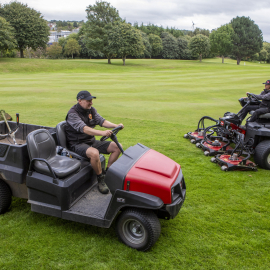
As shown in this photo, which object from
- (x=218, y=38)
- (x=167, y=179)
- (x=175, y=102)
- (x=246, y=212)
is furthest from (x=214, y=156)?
(x=218, y=38)

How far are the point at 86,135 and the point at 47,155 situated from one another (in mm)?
698

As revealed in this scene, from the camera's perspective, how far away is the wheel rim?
10.3 ft

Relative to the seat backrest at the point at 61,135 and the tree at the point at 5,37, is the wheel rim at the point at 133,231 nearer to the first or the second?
the seat backrest at the point at 61,135

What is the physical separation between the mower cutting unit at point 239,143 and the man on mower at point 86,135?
256 centimetres

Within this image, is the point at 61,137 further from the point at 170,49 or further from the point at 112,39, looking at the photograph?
the point at 170,49

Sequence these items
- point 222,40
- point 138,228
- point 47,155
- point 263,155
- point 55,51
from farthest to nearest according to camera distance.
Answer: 1. point 55,51
2. point 222,40
3. point 263,155
4. point 47,155
5. point 138,228

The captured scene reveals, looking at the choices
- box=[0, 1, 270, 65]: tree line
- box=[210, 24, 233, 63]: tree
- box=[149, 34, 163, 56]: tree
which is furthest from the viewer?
box=[149, 34, 163, 56]: tree

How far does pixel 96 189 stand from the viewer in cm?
389

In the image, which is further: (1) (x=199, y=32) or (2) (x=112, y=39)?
(1) (x=199, y=32)

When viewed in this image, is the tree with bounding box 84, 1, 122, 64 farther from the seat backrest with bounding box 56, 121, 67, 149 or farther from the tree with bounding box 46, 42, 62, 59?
the seat backrest with bounding box 56, 121, 67, 149

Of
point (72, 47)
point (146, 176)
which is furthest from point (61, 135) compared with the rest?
point (72, 47)

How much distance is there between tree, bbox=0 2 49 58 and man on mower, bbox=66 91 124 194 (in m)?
50.0

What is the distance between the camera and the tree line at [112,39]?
147ft

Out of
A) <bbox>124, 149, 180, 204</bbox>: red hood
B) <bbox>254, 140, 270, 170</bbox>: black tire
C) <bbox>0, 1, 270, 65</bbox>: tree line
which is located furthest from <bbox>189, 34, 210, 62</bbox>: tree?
<bbox>124, 149, 180, 204</bbox>: red hood
